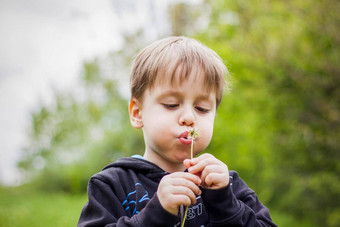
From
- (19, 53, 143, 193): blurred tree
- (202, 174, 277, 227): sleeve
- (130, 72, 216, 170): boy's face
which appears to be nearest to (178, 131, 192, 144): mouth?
(130, 72, 216, 170): boy's face

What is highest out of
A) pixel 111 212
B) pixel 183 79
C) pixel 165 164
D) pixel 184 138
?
pixel 183 79

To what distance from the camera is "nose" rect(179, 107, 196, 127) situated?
174cm

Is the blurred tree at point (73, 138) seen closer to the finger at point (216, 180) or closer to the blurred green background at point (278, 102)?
the blurred green background at point (278, 102)

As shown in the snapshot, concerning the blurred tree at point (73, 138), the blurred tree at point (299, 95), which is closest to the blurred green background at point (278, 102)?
the blurred tree at point (299, 95)

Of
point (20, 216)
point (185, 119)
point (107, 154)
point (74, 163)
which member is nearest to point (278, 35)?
point (185, 119)

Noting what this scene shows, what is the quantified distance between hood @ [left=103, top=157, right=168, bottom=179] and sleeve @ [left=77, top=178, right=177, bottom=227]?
0.18 meters

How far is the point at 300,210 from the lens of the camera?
26.3 ft

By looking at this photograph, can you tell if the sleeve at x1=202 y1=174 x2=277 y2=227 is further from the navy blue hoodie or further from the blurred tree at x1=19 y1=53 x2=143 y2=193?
the blurred tree at x1=19 y1=53 x2=143 y2=193

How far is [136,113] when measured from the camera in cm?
202

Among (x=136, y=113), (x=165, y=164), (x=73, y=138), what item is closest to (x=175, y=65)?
(x=136, y=113)

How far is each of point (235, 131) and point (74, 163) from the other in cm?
1281

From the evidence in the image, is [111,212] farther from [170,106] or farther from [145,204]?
[170,106]

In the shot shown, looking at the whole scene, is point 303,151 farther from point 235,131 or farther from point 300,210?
point 235,131

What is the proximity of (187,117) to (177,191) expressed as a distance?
1.35ft
